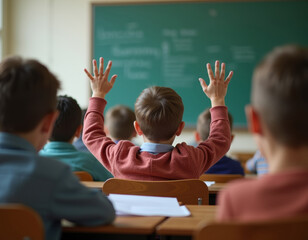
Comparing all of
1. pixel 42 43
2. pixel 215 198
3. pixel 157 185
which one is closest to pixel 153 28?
pixel 42 43

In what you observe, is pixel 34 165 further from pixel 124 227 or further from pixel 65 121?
pixel 65 121

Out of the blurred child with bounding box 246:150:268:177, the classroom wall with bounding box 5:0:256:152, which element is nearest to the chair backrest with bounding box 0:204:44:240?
the blurred child with bounding box 246:150:268:177

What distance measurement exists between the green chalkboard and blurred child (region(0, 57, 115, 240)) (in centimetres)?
458

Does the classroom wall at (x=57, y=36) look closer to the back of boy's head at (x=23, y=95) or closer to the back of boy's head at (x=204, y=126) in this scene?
the back of boy's head at (x=204, y=126)

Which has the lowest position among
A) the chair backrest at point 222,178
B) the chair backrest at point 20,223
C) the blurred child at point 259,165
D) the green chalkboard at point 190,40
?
the blurred child at point 259,165

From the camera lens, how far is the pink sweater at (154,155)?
211 cm

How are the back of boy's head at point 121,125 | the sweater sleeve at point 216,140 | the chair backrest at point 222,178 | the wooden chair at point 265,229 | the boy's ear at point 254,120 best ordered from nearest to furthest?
the wooden chair at point 265,229 → the boy's ear at point 254,120 → the sweater sleeve at point 216,140 → the chair backrest at point 222,178 → the back of boy's head at point 121,125

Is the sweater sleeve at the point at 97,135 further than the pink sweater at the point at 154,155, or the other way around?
the sweater sleeve at the point at 97,135

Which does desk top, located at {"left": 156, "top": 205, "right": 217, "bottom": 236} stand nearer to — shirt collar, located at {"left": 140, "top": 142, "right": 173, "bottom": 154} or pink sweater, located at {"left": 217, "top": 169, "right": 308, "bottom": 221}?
pink sweater, located at {"left": 217, "top": 169, "right": 308, "bottom": 221}

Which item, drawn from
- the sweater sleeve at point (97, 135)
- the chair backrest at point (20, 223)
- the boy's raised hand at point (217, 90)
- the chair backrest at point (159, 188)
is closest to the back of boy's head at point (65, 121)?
the sweater sleeve at point (97, 135)

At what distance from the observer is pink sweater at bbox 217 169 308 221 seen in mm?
1027

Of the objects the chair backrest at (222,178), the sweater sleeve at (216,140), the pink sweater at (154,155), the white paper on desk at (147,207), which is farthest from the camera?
the chair backrest at (222,178)

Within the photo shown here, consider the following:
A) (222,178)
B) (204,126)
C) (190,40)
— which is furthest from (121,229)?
(190,40)

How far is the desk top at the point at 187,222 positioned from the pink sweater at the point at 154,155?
20.5 inches
